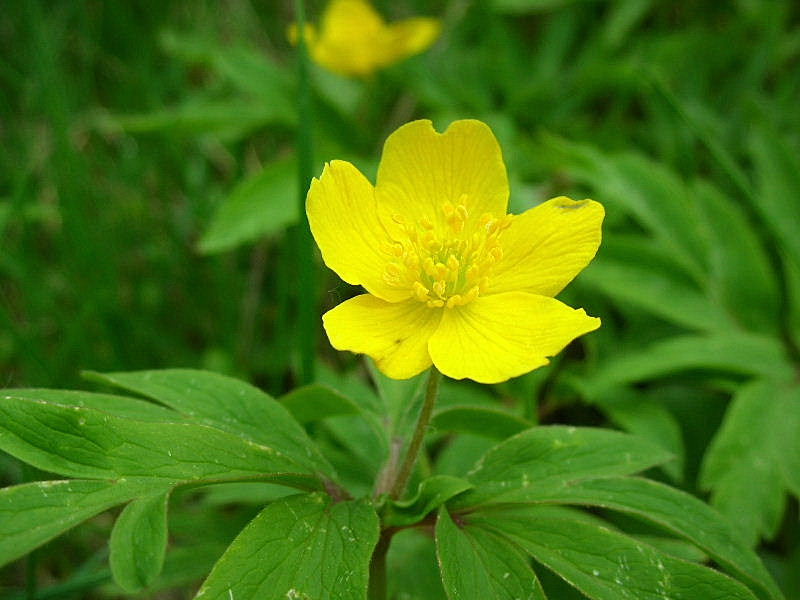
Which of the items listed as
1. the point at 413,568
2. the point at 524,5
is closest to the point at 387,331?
the point at 413,568

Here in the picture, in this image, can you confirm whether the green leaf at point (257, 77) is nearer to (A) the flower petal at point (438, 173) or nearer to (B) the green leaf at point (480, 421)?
(A) the flower petal at point (438, 173)

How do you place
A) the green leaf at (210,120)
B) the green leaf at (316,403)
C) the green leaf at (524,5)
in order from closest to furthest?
the green leaf at (316,403), the green leaf at (210,120), the green leaf at (524,5)

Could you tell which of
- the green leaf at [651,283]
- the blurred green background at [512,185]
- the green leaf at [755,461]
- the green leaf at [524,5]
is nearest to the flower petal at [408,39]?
the blurred green background at [512,185]

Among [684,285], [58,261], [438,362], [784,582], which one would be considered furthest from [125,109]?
[784,582]

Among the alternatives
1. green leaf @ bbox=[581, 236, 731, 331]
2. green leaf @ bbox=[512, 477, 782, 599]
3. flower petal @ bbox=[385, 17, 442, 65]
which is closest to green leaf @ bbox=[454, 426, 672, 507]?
green leaf @ bbox=[512, 477, 782, 599]

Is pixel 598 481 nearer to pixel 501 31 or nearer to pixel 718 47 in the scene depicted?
pixel 501 31

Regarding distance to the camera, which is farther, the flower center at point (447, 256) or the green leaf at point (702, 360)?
the green leaf at point (702, 360)
